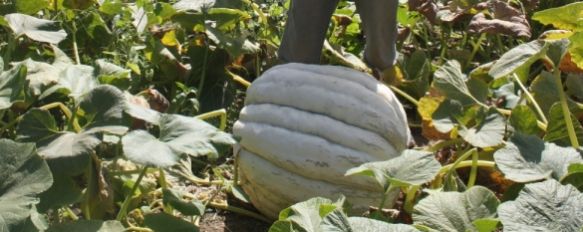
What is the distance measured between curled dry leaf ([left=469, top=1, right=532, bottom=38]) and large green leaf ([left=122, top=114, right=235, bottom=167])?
1.37m

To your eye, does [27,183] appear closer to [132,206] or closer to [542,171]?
[132,206]

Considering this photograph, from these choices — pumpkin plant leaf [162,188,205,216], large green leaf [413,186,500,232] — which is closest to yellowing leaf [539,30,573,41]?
large green leaf [413,186,500,232]

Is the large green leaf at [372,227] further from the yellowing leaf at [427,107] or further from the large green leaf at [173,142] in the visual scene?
the yellowing leaf at [427,107]

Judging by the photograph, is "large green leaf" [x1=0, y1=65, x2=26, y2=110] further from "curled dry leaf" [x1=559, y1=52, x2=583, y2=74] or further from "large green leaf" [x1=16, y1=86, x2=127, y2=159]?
"curled dry leaf" [x1=559, y1=52, x2=583, y2=74]

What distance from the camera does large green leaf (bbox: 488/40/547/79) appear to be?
2576 millimetres

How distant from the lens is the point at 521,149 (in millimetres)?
2279

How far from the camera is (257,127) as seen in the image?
2.54m

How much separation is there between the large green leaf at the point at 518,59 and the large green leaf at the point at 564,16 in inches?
8.9

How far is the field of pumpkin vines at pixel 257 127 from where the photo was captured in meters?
2.02

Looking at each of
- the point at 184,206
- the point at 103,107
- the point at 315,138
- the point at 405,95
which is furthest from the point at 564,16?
the point at 103,107

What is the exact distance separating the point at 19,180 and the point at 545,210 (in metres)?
0.91

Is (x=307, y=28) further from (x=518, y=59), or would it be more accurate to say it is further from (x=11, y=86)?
(x=11, y=86)

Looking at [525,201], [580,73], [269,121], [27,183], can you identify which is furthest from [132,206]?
[580,73]

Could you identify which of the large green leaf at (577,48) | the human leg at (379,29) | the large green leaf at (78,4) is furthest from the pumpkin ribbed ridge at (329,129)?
the large green leaf at (78,4)
